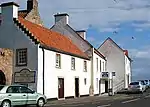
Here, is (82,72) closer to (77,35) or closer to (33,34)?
(77,35)

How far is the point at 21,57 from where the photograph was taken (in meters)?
33.7

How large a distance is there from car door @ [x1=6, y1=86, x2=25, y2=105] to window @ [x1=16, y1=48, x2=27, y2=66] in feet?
31.0

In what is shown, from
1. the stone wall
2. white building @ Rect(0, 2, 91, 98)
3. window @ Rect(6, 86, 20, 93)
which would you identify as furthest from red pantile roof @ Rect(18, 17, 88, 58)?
window @ Rect(6, 86, 20, 93)

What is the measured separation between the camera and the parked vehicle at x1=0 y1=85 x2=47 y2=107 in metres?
23.1

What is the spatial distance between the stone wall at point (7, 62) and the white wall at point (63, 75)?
8.93ft

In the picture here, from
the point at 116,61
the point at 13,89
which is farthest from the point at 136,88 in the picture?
the point at 13,89

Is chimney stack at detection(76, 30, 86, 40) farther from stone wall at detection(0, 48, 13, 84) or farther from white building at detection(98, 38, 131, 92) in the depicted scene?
stone wall at detection(0, 48, 13, 84)

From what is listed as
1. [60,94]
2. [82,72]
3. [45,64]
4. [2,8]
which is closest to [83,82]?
[82,72]

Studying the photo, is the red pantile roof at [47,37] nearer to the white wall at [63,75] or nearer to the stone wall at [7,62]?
the white wall at [63,75]

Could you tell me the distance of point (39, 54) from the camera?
32.8m

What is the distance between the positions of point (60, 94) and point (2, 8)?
33.3 feet

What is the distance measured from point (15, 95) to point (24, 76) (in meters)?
9.60

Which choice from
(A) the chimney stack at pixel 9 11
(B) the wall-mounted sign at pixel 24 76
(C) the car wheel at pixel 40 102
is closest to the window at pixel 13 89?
(C) the car wheel at pixel 40 102

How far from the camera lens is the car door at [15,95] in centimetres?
2339
